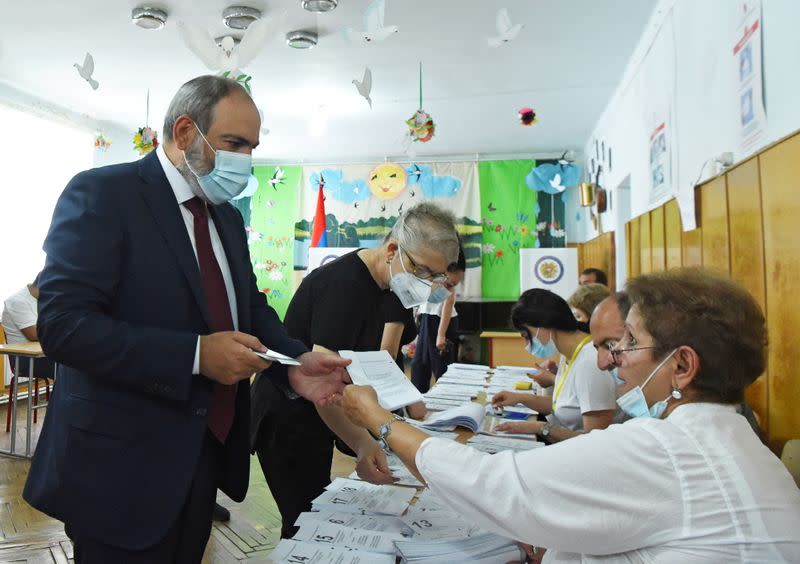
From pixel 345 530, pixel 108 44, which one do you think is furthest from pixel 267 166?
pixel 345 530

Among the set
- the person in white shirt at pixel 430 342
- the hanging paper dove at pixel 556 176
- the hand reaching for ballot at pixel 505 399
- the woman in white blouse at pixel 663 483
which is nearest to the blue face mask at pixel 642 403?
the woman in white blouse at pixel 663 483

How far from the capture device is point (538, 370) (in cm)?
357

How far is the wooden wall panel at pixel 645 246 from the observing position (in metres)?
4.26

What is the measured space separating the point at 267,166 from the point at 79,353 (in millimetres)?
8835

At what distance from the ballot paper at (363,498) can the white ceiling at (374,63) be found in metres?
3.44

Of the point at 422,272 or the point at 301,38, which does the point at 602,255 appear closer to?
the point at 301,38

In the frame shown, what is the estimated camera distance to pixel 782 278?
7.00 ft

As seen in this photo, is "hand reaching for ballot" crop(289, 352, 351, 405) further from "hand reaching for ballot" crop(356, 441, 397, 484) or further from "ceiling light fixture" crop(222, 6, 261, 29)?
"ceiling light fixture" crop(222, 6, 261, 29)

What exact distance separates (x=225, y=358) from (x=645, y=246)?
3992 millimetres

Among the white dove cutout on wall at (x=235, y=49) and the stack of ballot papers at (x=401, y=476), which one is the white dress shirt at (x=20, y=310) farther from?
the stack of ballot papers at (x=401, y=476)

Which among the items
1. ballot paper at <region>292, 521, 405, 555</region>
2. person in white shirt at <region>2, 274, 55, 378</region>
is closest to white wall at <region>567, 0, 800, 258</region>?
ballot paper at <region>292, 521, 405, 555</region>

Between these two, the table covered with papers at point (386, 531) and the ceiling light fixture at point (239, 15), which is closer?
the table covered with papers at point (386, 531)

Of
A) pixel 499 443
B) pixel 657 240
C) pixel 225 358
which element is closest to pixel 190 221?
pixel 225 358

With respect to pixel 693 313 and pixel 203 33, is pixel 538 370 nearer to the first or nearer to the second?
pixel 693 313
